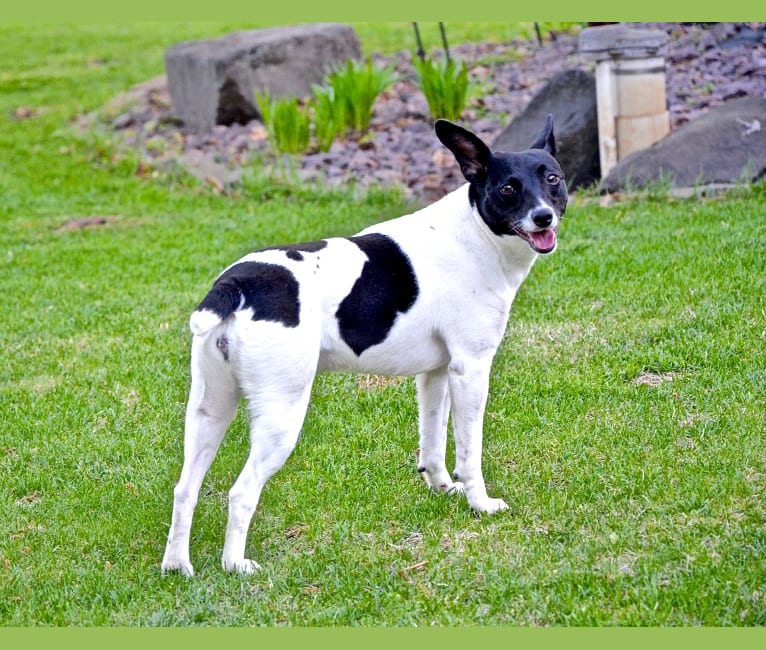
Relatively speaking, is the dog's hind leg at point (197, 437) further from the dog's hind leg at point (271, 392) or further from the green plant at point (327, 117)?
the green plant at point (327, 117)

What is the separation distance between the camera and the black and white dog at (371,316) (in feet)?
13.9

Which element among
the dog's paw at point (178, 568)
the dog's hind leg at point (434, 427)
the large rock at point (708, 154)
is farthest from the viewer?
the large rock at point (708, 154)

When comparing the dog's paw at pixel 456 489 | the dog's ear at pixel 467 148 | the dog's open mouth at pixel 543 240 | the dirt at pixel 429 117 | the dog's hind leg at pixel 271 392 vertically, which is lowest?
the dirt at pixel 429 117

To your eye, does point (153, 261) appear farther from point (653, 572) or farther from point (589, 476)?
point (653, 572)

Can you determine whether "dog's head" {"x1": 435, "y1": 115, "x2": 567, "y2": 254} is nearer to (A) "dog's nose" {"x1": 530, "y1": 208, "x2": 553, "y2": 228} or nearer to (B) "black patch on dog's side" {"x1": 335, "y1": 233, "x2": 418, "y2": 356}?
(A) "dog's nose" {"x1": 530, "y1": 208, "x2": 553, "y2": 228}

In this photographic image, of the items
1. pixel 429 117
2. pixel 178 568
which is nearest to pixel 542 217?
pixel 178 568

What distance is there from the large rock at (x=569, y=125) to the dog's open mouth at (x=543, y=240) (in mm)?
5200

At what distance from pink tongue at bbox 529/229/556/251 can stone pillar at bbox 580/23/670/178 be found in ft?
17.4

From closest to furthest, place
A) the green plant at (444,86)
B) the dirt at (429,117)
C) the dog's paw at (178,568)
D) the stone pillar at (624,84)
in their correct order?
the dog's paw at (178,568), the stone pillar at (624,84), the dirt at (429,117), the green plant at (444,86)

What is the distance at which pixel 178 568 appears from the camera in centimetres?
449

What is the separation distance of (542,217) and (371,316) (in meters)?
0.74

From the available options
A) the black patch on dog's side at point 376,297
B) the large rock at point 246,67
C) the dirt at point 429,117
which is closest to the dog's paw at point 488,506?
the black patch on dog's side at point 376,297

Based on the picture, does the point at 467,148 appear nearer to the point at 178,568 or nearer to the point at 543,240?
the point at 543,240

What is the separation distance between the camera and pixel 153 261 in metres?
9.04
